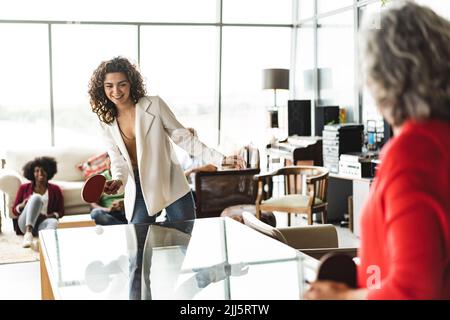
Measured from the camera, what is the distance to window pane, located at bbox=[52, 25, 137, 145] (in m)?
8.18

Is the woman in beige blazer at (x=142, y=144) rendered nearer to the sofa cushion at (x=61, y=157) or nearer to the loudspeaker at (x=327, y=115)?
the sofa cushion at (x=61, y=157)

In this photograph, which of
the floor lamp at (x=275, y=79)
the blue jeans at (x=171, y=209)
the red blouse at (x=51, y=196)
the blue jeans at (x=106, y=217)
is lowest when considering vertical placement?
the blue jeans at (x=106, y=217)

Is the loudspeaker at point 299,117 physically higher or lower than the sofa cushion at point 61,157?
higher

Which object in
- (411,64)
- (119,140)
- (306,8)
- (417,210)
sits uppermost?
(306,8)

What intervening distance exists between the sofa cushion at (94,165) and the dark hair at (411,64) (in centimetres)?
643

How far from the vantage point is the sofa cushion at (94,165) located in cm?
732

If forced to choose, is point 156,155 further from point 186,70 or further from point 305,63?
point 305,63

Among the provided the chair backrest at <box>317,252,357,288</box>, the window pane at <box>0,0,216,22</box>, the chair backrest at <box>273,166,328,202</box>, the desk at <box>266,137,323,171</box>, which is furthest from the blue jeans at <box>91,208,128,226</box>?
the chair backrest at <box>317,252,357,288</box>

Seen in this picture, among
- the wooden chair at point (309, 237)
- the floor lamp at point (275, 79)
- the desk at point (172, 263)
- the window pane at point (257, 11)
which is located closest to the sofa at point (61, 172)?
the floor lamp at point (275, 79)

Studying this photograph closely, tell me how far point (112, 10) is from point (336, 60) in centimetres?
309

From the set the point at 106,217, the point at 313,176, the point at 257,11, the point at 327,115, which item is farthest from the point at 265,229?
the point at 257,11

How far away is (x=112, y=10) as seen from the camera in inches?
329

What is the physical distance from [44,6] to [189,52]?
204cm
